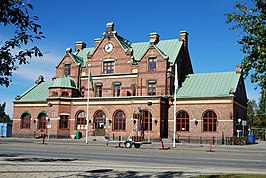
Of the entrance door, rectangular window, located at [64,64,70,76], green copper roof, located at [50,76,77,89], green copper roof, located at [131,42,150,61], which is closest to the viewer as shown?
the entrance door

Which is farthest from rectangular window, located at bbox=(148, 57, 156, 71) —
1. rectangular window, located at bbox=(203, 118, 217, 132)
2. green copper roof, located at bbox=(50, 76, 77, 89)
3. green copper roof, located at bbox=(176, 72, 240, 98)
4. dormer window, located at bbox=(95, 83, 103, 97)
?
green copper roof, located at bbox=(50, 76, 77, 89)

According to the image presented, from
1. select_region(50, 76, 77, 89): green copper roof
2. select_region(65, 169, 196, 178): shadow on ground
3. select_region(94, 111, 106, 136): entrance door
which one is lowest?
select_region(65, 169, 196, 178): shadow on ground

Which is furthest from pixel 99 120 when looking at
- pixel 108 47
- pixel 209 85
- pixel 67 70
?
pixel 209 85

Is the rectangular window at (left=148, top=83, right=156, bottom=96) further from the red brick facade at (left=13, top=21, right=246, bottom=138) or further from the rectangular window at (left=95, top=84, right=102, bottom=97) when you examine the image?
the rectangular window at (left=95, top=84, right=102, bottom=97)

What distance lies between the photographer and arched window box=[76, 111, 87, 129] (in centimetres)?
5258

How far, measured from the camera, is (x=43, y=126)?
55188mm

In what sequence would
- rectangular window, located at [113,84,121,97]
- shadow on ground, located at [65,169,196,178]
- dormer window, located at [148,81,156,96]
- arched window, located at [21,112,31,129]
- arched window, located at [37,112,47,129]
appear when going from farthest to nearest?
arched window, located at [21,112,31,129] < arched window, located at [37,112,47,129] < rectangular window, located at [113,84,121,97] < dormer window, located at [148,81,156,96] < shadow on ground, located at [65,169,196,178]

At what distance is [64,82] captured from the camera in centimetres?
5469

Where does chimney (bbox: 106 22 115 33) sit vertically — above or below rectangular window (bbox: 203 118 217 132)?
above

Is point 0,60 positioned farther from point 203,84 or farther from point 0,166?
point 203,84

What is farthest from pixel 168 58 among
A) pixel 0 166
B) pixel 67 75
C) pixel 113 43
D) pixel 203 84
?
pixel 0 166

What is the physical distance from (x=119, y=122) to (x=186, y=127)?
32.8 feet

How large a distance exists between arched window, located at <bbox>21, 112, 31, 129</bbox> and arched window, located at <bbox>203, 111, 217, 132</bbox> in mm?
29957

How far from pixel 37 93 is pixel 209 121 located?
31.1m
